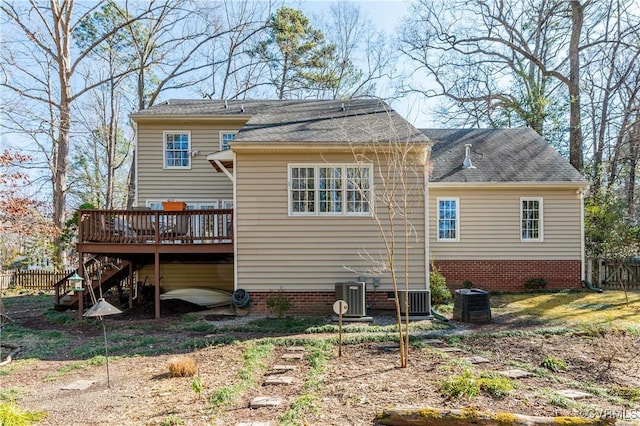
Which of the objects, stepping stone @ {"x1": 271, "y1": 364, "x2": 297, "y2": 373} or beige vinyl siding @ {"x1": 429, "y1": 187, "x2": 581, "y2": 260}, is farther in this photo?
beige vinyl siding @ {"x1": 429, "y1": 187, "x2": 581, "y2": 260}

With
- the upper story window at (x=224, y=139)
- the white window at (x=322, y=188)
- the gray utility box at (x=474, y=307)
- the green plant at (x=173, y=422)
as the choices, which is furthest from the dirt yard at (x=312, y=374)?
the upper story window at (x=224, y=139)

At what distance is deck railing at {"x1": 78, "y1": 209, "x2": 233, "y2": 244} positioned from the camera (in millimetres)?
9766

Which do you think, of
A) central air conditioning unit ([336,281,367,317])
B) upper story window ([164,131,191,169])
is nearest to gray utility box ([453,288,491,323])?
central air conditioning unit ([336,281,367,317])

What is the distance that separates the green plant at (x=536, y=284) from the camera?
504 inches

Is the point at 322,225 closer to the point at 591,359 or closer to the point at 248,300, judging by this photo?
the point at 248,300

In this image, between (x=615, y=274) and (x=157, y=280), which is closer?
(x=157, y=280)

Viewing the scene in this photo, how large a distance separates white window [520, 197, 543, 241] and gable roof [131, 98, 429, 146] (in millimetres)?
5680

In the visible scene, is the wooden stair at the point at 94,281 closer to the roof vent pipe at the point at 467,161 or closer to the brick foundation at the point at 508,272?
the brick foundation at the point at 508,272

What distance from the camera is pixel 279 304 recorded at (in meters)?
9.44

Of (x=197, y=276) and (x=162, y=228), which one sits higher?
(x=162, y=228)

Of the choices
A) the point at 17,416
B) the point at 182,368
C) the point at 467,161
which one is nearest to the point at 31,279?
the point at 182,368

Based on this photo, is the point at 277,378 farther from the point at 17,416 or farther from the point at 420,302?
the point at 420,302

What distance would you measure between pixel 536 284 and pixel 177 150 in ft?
43.8

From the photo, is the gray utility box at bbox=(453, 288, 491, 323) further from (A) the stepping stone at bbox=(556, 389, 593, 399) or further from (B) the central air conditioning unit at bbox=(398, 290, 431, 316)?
(A) the stepping stone at bbox=(556, 389, 593, 399)
